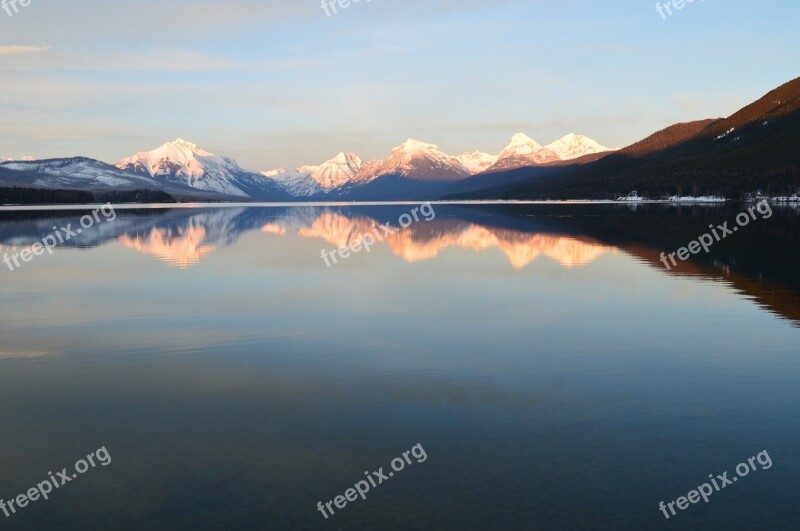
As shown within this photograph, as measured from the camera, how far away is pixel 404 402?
1700 cm

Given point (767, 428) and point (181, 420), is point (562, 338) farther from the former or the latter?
point (181, 420)

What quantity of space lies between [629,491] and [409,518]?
13.5 ft

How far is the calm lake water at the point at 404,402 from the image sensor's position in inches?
464

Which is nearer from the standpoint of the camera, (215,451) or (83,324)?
(215,451)

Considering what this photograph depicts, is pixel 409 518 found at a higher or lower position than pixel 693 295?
higher

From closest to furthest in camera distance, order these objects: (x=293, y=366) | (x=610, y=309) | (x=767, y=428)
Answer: (x=767, y=428)
(x=293, y=366)
(x=610, y=309)

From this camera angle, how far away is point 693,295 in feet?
111

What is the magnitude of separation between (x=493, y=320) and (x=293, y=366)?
33.6 feet

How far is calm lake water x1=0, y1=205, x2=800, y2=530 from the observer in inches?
464

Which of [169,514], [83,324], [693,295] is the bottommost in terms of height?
[693,295]

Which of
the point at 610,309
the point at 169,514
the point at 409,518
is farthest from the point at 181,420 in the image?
the point at 610,309

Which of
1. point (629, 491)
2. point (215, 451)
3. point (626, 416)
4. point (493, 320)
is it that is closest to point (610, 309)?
point (493, 320)

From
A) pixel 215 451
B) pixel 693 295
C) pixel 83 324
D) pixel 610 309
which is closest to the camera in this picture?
pixel 215 451

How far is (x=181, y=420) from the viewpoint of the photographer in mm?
15758
